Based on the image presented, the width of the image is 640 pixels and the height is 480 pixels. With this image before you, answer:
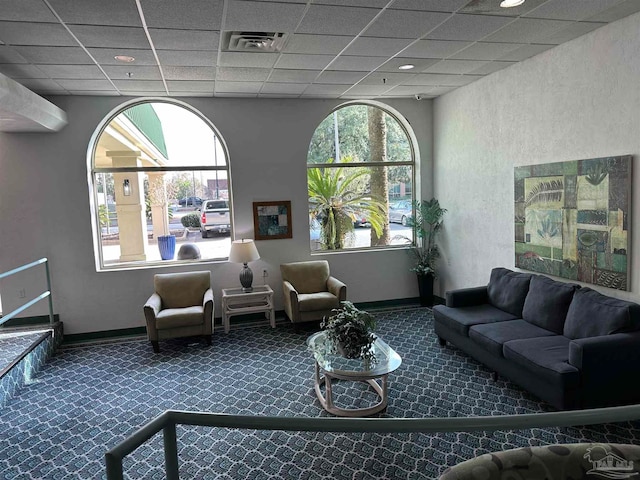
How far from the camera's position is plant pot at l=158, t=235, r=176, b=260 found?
6398mm

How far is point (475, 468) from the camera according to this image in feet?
4.58

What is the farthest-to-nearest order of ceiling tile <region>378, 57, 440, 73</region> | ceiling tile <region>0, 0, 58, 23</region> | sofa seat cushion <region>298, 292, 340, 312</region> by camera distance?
sofa seat cushion <region>298, 292, 340, 312</region> → ceiling tile <region>378, 57, 440, 73</region> → ceiling tile <region>0, 0, 58, 23</region>

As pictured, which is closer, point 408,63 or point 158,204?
point 408,63

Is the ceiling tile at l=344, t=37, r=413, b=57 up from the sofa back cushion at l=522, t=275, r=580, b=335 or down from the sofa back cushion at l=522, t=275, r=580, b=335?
up

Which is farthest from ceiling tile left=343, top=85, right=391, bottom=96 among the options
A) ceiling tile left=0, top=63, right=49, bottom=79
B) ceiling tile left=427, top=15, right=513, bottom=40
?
ceiling tile left=0, top=63, right=49, bottom=79

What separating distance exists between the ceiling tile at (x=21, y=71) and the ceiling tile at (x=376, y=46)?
312 centimetres

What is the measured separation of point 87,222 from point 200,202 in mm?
1487

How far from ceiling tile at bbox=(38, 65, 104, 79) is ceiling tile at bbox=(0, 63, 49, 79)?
0.07 metres

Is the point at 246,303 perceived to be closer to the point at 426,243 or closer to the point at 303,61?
the point at 426,243

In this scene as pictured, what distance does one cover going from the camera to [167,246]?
6418 mm

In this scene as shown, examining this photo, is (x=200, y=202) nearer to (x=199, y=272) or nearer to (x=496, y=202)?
(x=199, y=272)

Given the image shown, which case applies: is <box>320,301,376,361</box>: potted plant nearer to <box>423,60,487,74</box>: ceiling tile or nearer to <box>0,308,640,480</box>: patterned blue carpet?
<box>0,308,640,480</box>: patterned blue carpet

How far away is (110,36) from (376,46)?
2.31m
